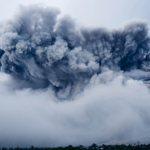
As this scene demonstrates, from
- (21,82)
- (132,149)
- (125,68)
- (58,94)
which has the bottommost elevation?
(132,149)

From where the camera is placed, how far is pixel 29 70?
25.8 m

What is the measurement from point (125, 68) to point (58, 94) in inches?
519

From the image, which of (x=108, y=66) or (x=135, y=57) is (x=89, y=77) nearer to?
(x=108, y=66)

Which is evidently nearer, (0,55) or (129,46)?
(129,46)

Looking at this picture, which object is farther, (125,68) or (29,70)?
(125,68)

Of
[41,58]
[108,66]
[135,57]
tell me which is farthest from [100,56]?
[41,58]

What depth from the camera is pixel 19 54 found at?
71.9 ft

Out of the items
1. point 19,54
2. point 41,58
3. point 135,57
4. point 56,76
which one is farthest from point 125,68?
point 19,54

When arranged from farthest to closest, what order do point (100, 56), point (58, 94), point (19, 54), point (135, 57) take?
1. point (58, 94)
2. point (135, 57)
3. point (100, 56)
4. point (19, 54)

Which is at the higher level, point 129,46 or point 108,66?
point 129,46

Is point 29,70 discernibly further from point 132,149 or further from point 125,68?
point 132,149

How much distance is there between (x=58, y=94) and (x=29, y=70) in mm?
7264

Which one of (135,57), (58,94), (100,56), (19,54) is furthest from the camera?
(58,94)

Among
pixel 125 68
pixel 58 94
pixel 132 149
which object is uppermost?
pixel 125 68
